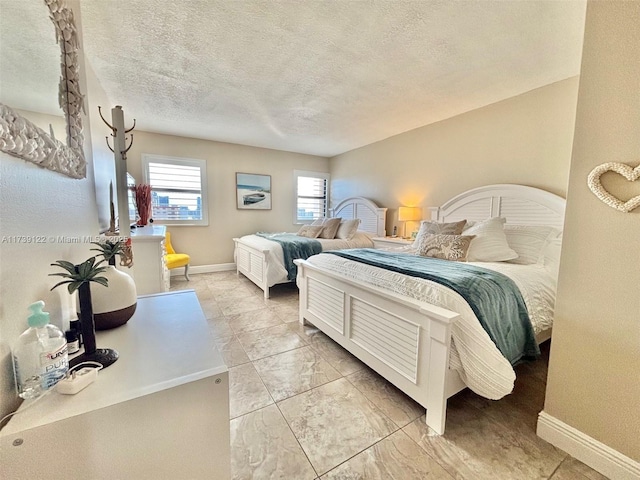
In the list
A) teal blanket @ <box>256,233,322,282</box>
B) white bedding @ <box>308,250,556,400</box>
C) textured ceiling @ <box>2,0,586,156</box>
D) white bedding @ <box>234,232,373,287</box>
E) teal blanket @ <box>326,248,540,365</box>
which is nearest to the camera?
white bedding @ <box>308,250,556,400</box>

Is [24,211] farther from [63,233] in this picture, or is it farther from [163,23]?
[163,23]

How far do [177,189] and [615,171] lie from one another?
523 cm

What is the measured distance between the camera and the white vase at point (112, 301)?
3.16ft

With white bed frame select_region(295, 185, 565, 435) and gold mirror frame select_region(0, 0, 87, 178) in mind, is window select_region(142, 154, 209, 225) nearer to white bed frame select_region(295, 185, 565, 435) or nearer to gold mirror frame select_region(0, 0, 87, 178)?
white bed frame select_region(295, 185, 565, 435)

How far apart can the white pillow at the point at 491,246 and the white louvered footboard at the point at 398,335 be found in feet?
3.82

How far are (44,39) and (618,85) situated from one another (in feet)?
7.45

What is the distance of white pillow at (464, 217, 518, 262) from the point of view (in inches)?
92.5

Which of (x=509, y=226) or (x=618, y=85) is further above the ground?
(x=618, y=85)

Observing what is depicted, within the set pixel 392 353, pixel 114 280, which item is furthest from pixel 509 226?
pixel 114 280

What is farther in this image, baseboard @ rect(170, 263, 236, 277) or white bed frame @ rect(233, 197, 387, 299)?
baseboard @ rect(170, 263, 236, 277)

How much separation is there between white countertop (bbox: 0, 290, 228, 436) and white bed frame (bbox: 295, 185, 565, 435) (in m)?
1.10

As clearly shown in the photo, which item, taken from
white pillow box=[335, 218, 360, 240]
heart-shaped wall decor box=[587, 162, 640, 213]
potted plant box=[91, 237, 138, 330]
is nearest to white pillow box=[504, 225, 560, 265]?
heart-shaped wall decor box=[587, 162, 640, 213]

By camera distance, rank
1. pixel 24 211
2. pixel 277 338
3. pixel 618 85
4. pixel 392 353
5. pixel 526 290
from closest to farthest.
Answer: pixel 24 211, pixel 618 85, pixel 392 353, pixel 526 290, pixel 277 338

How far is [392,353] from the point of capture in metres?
1.68
